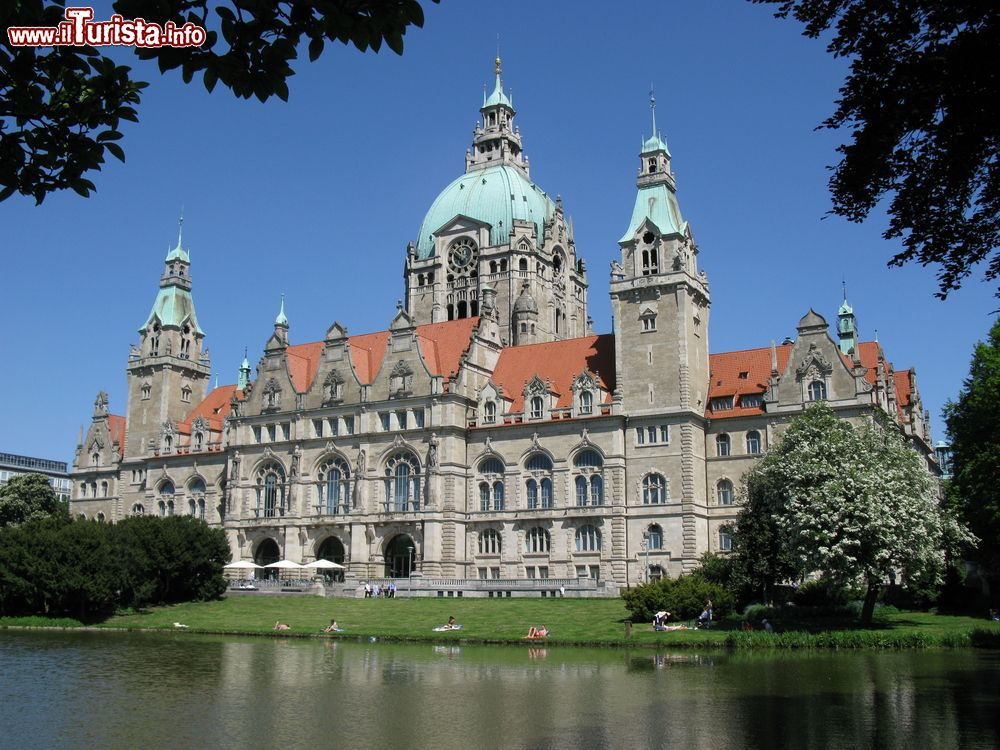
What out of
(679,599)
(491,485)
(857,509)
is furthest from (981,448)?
(491,485)

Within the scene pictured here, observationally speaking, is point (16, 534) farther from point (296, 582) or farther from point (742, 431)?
point (742, 431)

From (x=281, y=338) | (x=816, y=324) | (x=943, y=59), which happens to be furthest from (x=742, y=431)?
(x=943, y=59)

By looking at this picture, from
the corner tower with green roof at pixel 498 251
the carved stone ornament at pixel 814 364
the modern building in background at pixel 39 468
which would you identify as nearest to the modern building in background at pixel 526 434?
the carved stone ornament at pixel 814 364

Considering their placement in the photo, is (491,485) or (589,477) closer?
(589,477)

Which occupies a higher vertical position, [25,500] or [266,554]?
[25,500]

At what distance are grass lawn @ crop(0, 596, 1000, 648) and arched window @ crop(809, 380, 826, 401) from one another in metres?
18.8

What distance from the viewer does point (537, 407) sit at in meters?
82.1

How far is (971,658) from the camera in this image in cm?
3994

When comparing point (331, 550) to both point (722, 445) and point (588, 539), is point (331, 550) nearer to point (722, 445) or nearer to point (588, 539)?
point (588, 539)

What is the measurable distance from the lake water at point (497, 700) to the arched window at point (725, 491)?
3267 centimetres

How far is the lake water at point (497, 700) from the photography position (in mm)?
24500

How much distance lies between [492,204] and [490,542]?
44838 mm

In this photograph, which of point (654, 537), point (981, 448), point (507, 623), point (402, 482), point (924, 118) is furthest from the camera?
point (402, 482)

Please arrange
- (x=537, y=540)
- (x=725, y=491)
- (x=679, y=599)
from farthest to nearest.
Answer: (x=537, y=540) < (x=725, y=491) < (x=679, y=599)
